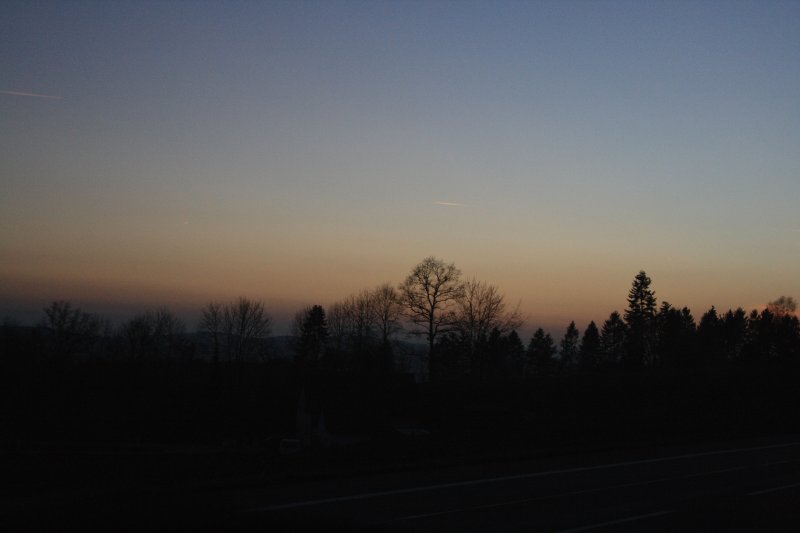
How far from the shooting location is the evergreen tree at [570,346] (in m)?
143

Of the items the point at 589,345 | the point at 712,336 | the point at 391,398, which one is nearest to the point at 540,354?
the point at 589,345

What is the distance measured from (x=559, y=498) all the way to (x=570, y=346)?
439 ft

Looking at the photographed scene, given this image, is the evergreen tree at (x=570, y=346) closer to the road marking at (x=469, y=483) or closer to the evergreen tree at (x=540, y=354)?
the evergreen tree at (x=540, y=354)

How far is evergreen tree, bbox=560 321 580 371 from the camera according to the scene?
143 metres

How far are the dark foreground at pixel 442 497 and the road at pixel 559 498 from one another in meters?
0.03

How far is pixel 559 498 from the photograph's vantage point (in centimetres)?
1575

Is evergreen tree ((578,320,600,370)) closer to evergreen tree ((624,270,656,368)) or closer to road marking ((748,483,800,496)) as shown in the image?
evergreen tree ((624,270,656,368))

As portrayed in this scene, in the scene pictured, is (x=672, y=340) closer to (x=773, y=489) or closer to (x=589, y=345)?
(x=589, y=345)

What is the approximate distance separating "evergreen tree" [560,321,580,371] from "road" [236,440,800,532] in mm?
122703

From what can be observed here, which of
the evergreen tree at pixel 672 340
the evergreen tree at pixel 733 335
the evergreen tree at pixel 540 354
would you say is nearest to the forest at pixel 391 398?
the evergreen tree at pixel 672 340

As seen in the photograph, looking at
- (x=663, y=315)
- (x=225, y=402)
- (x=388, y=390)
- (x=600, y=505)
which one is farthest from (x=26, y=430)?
(x=663, y=315)

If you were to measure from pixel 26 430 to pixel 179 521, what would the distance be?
159ft

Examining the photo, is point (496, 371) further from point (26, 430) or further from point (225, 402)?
point (26, 430)

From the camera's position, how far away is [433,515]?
13.4 meters
